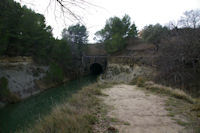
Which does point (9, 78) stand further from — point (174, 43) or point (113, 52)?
point (113, 52)

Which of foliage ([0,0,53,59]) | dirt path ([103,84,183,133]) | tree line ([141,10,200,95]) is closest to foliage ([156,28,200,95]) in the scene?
tree line ([141,10,200,95])

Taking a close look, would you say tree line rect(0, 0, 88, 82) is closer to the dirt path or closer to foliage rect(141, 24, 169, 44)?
the dirt path

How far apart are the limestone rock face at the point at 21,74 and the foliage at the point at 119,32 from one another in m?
14.9

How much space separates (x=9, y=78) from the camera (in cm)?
1030

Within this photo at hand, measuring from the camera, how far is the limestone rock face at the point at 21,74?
405 inches

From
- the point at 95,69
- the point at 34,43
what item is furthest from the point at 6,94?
the point at 95,69

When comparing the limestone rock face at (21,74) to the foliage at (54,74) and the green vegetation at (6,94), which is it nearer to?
the green vegetation at (6,94)

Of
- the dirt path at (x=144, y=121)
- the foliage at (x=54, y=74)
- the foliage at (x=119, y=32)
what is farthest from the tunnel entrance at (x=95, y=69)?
the dirt path at (x=144, y=121)

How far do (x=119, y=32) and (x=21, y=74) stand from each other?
18903 millimetres

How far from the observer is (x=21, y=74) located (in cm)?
1177

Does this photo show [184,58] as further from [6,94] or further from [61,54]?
[61,54]

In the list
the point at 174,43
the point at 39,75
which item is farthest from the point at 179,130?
the point at 39,75

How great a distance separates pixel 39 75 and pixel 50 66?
7.94 ft

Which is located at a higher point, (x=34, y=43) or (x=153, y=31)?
(x=153, y=31)
